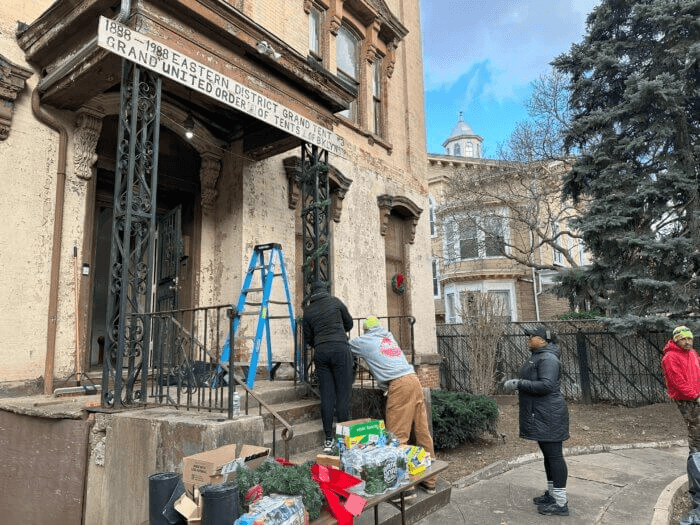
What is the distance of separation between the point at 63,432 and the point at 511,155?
18.2m

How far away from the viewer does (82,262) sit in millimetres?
6453

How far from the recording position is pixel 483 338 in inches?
523

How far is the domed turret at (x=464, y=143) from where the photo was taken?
135 ft

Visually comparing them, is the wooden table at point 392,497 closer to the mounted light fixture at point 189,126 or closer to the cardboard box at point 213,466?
the cardboard box at point 213,466

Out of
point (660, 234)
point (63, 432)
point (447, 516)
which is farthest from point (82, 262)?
point (660, 234)

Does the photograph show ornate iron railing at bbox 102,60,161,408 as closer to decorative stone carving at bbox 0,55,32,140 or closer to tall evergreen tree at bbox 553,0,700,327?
decorative stone carving at bbox 0,55,32,140

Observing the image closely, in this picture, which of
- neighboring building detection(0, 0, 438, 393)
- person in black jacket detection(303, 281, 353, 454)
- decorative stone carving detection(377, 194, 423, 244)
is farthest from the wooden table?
decorative stone carving detection(377, 194, 423, 244)

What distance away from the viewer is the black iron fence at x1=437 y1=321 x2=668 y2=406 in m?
12.0

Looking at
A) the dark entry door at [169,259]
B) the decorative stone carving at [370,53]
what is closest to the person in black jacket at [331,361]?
the dark entry door at [169,259]

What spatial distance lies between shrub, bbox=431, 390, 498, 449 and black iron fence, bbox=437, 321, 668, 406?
16.4 feet

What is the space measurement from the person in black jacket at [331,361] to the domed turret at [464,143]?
37.6 m

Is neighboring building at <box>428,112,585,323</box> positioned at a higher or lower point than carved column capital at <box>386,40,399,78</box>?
lower

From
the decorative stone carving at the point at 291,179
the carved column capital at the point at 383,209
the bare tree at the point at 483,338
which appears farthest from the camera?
the bare tree at the point at 483,338

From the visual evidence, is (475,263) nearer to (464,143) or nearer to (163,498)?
(464,143)
